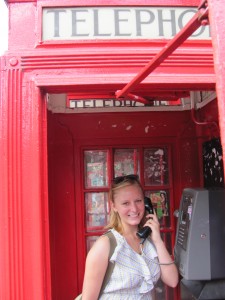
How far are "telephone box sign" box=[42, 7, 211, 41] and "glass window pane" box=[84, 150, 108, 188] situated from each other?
1.00 meters

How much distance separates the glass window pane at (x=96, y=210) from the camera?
8.36 feet

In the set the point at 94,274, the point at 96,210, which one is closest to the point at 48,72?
the point at 94,274

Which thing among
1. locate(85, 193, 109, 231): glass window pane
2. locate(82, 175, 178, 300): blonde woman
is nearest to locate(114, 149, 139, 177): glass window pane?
locate(85, 193, 109, 231): glass window pane

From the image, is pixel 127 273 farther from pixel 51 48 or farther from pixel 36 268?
pixel 51 48

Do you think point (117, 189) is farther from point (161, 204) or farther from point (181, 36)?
point (181, 36)

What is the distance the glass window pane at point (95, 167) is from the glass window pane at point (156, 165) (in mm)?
290

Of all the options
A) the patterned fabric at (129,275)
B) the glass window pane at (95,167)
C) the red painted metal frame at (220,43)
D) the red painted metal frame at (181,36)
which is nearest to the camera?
the red painted metal frame at (220,43)

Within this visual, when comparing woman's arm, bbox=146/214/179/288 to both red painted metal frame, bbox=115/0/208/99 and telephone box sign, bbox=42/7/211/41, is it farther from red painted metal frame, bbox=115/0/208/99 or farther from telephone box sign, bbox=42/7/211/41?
telephone box sign, bbox=42/7/211/41

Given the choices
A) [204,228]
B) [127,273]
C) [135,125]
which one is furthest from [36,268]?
[135,125]

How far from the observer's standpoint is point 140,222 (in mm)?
2049

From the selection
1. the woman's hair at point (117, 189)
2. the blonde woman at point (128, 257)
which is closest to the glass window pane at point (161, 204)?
the blonde woman at point (128, 257)

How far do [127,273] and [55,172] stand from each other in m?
0.97

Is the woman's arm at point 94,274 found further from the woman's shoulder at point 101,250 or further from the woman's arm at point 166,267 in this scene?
the woman's arm at point 166,267

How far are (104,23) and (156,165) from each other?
3.83ft
